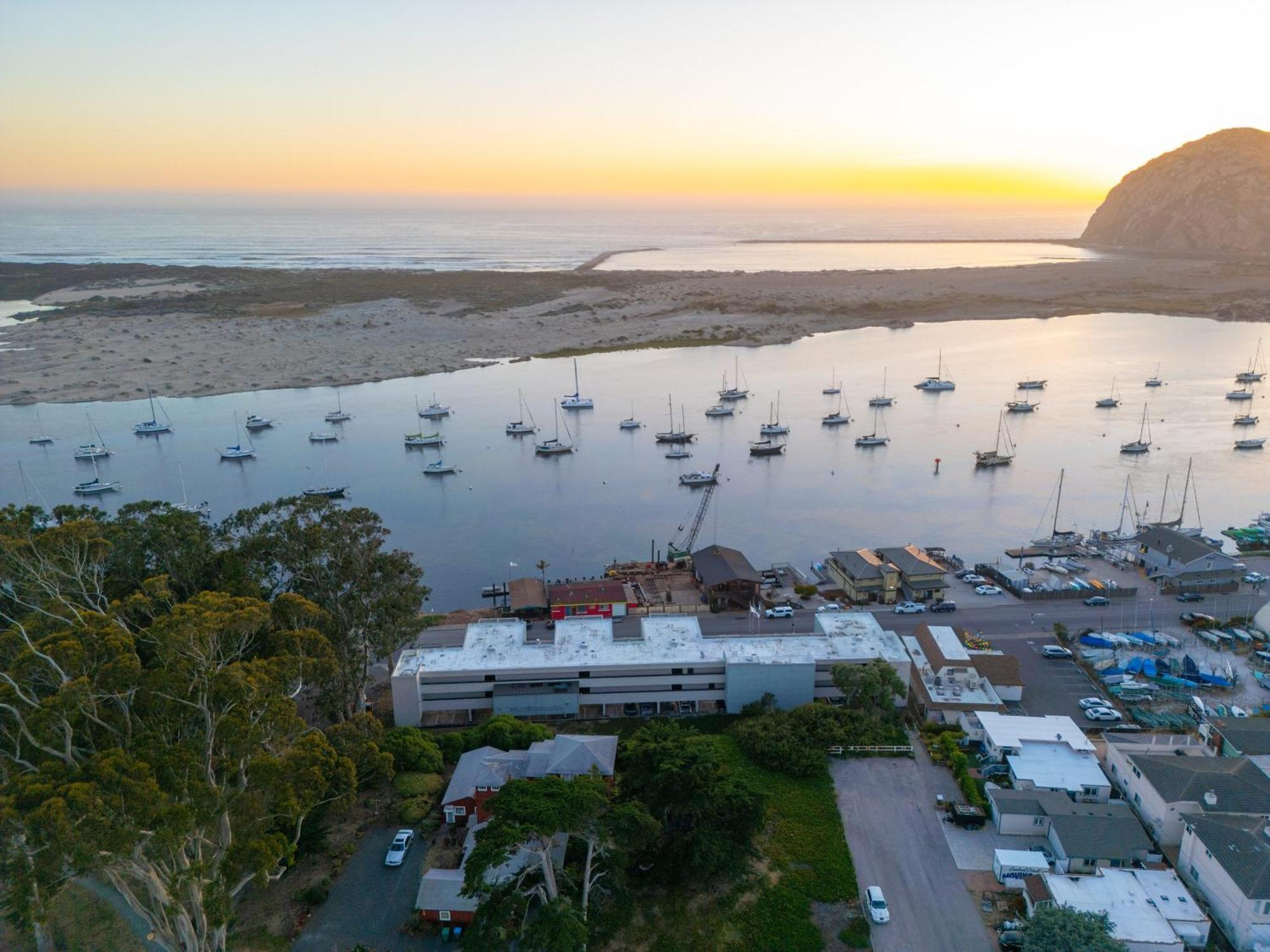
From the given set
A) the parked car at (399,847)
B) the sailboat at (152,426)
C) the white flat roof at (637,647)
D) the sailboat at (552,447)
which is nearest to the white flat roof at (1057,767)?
the white flat roof at (637,647)

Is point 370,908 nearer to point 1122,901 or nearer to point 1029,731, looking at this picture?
point 1122,901

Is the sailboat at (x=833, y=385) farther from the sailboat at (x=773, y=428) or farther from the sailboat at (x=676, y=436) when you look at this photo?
the sailboat at (x=676, y=436)

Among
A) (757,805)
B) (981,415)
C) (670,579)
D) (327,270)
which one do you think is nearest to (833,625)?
(670,579)

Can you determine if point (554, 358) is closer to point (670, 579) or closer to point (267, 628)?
point (670, 579)

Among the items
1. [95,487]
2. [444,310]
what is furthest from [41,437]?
[444,310]

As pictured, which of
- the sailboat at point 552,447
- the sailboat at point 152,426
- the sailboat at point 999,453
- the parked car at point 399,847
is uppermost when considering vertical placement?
the sailboat at point 152,426
